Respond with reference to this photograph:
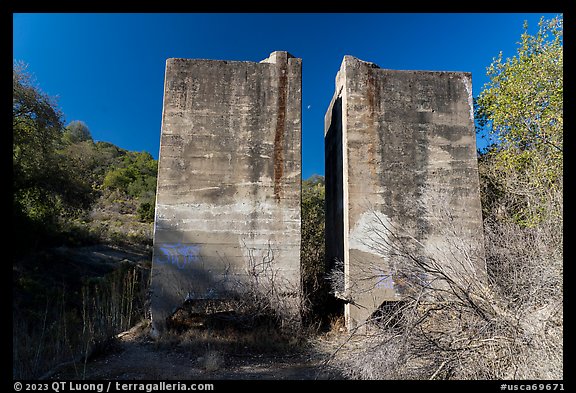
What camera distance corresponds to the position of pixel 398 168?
9062 mm

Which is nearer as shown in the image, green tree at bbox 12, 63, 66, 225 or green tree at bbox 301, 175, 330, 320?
green tree at bbox 301, 175, 330, 320

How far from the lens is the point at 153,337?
8.24m

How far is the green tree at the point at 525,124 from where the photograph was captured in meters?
9.85

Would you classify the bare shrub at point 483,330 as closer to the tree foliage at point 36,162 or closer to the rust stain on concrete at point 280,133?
the rust stain on concrete at point 280,133

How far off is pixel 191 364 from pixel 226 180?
382cm

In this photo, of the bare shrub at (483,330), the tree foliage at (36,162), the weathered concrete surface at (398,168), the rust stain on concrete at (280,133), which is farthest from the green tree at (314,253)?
the tree foliage at (36,162)

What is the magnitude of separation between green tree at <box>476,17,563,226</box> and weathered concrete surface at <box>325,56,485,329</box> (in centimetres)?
170

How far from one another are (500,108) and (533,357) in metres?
8.86

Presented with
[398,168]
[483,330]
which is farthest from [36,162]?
[483,330]

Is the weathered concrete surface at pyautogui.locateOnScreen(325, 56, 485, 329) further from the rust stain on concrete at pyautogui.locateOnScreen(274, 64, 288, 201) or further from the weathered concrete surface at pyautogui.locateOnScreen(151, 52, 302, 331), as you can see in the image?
the rust stain on concrete at pyautogui.locateOnScreen(274, 64, 288, 201)

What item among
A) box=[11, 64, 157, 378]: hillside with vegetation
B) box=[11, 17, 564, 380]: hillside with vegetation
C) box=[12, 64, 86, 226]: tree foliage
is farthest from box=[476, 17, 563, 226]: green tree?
box=[12, 64, 86, 226]: tree foliage

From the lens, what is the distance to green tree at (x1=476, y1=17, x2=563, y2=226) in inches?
388

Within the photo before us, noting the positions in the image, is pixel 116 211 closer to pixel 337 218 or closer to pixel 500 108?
pixel 337 218
